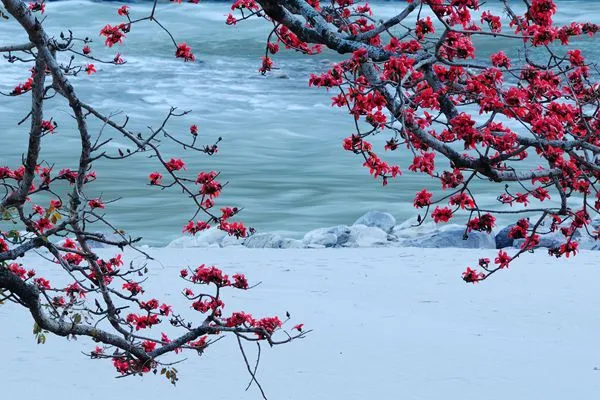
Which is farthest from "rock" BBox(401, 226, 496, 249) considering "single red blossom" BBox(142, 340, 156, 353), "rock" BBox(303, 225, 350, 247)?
"single red blossom" BBox(142, 340, 156, 353)

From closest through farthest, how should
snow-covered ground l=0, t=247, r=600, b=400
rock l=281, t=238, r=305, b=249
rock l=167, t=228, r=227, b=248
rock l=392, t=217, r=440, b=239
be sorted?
snow-covered ground l=0, t=247, r=600, b=400, rock l=281, t=238, r=305, b=249, rock l=167, t=228, r=227, b=248, rock l=392, t=217, r=440, b=239

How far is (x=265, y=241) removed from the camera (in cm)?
1391

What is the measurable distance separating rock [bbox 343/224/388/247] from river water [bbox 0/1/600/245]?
1608 mm

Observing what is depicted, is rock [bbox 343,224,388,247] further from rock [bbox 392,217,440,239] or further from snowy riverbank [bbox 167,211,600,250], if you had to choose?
rock [bbox 392,217,440,239]

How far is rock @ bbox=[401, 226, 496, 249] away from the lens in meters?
13.5

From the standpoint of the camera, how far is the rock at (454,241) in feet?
44.3

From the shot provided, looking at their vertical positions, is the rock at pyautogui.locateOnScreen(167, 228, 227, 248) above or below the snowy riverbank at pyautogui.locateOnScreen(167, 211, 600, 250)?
below

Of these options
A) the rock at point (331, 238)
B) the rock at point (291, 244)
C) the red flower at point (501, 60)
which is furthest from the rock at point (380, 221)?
the red flower at point (501, 60)

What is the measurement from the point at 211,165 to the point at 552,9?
20014 millimetres

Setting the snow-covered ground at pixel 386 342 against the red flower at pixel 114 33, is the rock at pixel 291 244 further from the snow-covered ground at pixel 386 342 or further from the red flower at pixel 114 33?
the red flower at pixel 114 33

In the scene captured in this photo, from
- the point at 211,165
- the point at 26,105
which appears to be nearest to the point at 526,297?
the point at 211,165

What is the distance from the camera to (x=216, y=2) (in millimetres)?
50469

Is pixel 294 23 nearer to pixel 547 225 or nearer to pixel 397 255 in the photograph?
pixel 397 255

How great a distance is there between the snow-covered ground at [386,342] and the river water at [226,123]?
9.45 ft
